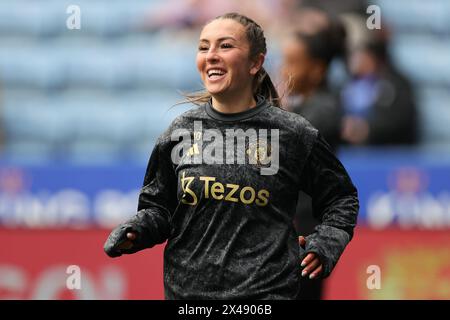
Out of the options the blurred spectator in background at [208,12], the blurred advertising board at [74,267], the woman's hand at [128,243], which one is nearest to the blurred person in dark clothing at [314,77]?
the woman's hand at [128,243]

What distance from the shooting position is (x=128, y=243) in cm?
351

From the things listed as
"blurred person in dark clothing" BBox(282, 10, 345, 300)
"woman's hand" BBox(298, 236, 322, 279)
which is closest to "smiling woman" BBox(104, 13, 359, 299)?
"woman's hand" BBox(298, 236, 322, 279)

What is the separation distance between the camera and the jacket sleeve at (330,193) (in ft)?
11.8

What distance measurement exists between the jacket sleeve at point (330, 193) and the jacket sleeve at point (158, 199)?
0.47 meters

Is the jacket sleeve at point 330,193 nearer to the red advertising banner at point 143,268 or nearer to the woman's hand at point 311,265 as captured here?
the woman's hand at point 311,265

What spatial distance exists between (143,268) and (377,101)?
2.15m

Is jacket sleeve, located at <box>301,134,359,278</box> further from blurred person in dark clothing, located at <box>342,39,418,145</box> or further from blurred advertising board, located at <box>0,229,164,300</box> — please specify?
blurred person in dark clothing, located at <box>342,39,418,145</box>

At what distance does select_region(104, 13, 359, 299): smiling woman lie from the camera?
11.3 ft

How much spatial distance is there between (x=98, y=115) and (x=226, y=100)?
4.49 meters

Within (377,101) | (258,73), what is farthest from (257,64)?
(377,101)

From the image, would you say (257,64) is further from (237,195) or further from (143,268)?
(143,268)

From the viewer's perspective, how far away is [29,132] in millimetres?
7953

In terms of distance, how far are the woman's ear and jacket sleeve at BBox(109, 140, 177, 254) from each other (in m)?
0.40
